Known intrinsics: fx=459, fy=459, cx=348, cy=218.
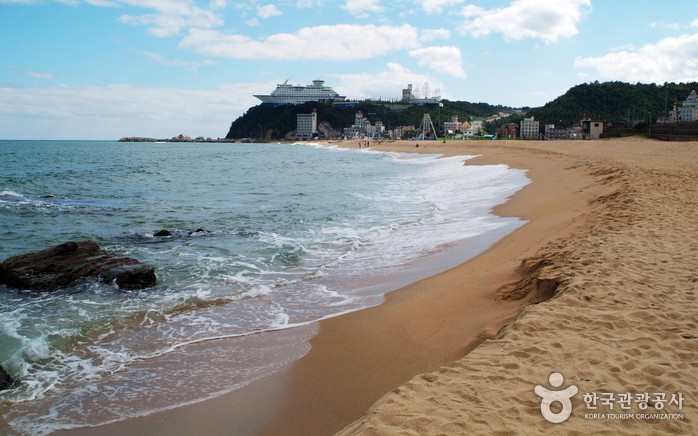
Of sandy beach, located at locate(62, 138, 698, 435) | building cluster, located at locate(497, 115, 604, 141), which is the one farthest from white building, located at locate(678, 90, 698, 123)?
sandy beach, located at locate(62, 138, 698, 435)

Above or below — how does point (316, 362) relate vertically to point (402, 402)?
below

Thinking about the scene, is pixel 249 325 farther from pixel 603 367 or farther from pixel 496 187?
pixel 496 187

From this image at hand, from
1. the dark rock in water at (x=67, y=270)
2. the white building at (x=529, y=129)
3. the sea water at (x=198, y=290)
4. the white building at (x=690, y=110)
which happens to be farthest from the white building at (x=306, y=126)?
the dark rock in water at (x=67, y=270)

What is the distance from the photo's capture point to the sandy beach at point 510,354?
3.05 meters

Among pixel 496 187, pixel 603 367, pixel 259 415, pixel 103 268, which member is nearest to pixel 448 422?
pixel 603 367

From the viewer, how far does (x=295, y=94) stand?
178 meters

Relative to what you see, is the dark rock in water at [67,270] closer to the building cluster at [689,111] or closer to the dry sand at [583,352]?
the dry sand at [583,352]

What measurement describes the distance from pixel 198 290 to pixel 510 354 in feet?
18.1

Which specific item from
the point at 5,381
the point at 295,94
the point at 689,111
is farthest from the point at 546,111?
the point at 5,381

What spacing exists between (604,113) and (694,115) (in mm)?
28105

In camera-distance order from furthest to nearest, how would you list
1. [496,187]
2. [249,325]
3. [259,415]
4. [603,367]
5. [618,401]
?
[496,187] < [249,325] < [259,415] < [603,367] < [618,401]

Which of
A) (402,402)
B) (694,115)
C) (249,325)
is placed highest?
(694,115)

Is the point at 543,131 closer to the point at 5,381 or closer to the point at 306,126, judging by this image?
the point at 306,126

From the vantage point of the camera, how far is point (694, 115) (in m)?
65.8
